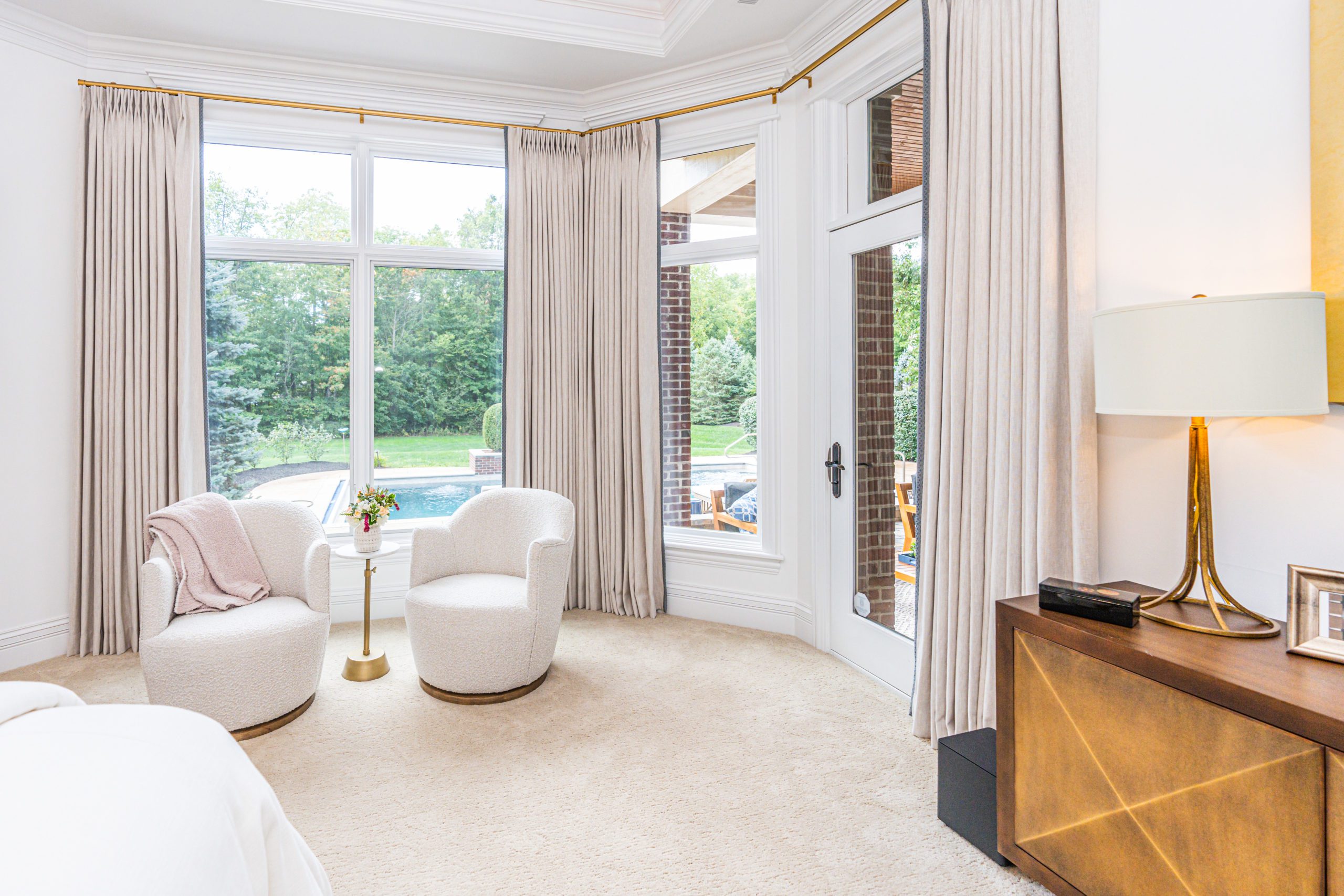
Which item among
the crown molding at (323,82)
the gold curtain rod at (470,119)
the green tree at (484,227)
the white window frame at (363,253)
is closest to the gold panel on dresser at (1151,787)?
the gold curtain rod at (470,119)

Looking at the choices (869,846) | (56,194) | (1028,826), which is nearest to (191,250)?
(56,194)

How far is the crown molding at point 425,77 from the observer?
3.35 metres

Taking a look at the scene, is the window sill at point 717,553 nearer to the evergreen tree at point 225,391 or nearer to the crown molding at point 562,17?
the evergreen tree at point 225,391

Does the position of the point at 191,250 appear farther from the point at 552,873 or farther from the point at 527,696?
the point at 552,873

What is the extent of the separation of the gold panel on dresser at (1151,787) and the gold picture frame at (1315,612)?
0.25 meters

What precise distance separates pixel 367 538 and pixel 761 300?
2.27m

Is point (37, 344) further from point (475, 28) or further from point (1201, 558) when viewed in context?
point (1201, 558)

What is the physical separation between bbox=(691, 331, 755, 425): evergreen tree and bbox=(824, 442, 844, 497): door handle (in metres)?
0.68

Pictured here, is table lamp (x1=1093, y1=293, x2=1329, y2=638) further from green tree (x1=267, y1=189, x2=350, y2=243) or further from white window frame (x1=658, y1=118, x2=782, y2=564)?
green tree (x1=267, y1=189, x2=350, y2=243)

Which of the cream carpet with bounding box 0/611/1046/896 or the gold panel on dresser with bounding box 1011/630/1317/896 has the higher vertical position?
the gold panel on dresser with bounding box 1011/630/1317/896

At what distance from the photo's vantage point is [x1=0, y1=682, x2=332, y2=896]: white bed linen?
77 cm

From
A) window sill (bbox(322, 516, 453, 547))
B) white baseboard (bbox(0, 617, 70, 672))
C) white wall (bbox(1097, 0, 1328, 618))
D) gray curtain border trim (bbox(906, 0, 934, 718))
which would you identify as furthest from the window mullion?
white wall (bbox(1097, 0, 1328, 618))

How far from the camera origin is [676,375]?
412 cm

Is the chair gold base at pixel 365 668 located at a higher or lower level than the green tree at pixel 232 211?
lower
